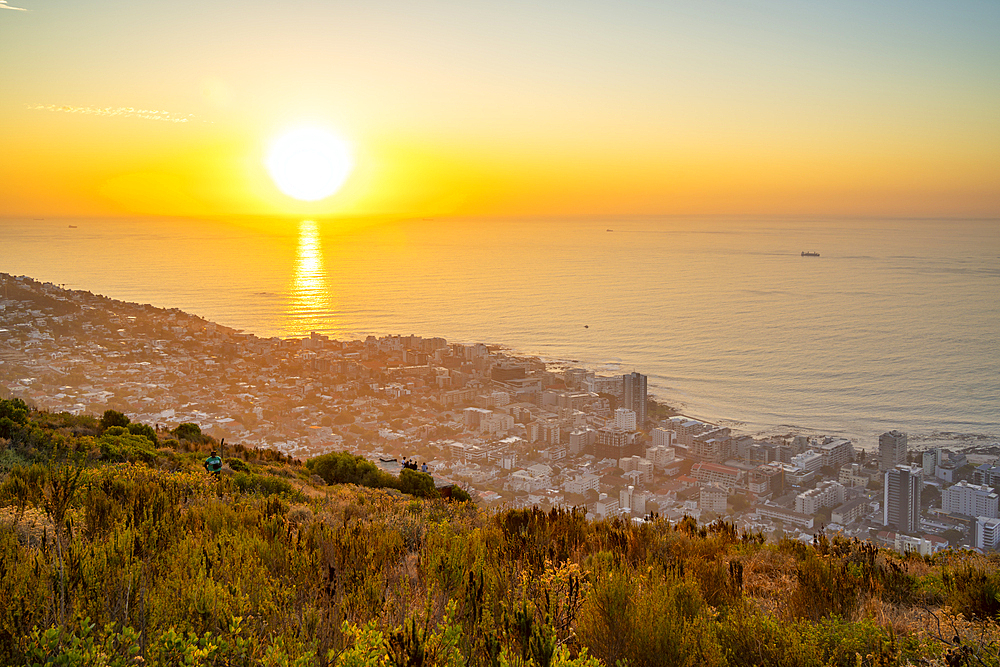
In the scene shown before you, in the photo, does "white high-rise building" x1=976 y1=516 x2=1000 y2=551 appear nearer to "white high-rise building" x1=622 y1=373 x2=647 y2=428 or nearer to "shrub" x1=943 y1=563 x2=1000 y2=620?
"shrub" x1=943 y1=563 x2=1000 y2=620

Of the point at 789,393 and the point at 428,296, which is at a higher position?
the point at 428,296

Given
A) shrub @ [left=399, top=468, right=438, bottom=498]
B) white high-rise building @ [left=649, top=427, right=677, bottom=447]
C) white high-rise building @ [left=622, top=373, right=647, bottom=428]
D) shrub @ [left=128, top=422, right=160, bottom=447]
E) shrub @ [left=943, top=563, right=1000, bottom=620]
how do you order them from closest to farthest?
shrub @ [left=943, top=563, right=1000, bottom=620]
shrub @ [left=399, top=468, right=438, bottom=498]
shrub @ [left=128, top=422, right=160, bottom=447]
white high-rise building @ [left=649, top=427, right=677, bottom=447]
white high-rise building @ [left=622, top=373, right=647, bottom=428]

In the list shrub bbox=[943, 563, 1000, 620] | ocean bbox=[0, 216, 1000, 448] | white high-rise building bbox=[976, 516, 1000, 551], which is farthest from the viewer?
ocean bbox=[0, 216, 1000, 448]

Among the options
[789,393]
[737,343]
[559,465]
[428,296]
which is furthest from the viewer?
[428,296]

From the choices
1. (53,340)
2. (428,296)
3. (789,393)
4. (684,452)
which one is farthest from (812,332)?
(53,340)

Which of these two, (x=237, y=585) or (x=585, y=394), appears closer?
(x=237, y=585)

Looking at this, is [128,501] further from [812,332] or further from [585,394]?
[812,332]

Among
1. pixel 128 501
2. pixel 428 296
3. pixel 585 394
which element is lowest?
pixel 585 394

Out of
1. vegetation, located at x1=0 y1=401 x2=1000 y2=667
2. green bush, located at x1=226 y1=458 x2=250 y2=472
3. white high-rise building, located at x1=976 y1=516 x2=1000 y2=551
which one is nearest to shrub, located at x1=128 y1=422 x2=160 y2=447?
green bush, located at x1=226 y1=458 x2=250 y2=472
